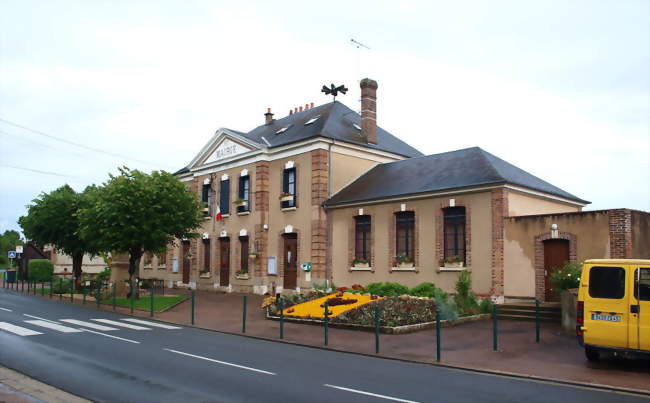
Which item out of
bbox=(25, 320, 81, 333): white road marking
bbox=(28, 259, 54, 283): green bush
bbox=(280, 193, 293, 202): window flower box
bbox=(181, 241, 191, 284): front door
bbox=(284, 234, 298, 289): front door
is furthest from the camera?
bbox=(28, 259, 54, 283): green bush

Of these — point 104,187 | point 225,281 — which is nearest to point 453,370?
point 104,187

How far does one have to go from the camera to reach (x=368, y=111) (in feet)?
99.3

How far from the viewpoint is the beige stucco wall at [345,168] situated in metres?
27.9

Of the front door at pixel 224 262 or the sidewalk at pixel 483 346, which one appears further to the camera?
the front door at pixel 224 262

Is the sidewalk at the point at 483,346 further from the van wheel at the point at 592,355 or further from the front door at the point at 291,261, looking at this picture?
the front door at the point at 291,261

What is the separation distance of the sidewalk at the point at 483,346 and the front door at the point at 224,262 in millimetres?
11447

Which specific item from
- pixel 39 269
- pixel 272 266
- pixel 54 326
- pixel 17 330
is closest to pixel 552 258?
pixel 272 266

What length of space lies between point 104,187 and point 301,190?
9.22 meters

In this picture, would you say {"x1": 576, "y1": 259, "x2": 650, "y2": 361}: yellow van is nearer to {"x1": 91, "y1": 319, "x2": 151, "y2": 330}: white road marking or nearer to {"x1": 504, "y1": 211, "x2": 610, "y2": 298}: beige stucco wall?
{"x1": 504, "y1": 211, "x2": 610, "y2": 298}: beige stucco wall

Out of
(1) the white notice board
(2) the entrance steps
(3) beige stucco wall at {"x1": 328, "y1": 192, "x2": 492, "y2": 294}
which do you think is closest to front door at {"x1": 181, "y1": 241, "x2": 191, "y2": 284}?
(1) the white notice board

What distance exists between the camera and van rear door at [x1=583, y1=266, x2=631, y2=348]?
10488 mm

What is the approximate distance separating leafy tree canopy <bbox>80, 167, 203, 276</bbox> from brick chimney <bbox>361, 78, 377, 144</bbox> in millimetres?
9905

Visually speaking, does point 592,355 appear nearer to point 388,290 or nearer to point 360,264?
point 388,290

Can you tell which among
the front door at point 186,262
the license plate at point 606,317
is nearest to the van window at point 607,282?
the license plate at point 606,317
